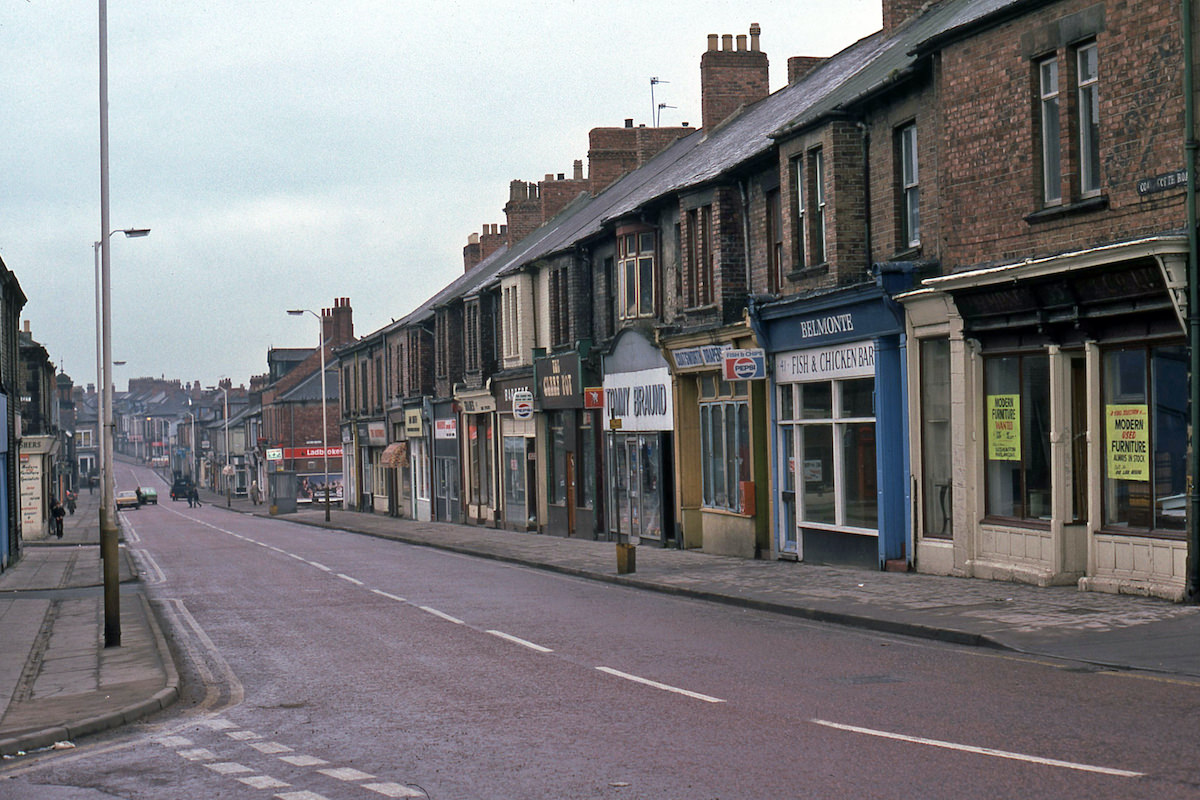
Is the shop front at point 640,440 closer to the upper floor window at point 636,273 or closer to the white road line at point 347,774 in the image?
the upper floor window at point 636,273

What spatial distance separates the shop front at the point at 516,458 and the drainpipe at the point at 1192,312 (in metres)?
26.2

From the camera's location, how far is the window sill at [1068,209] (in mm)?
16453

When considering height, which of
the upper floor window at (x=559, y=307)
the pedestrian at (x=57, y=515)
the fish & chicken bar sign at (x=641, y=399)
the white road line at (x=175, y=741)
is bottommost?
the pedestrian at (x=57, y=515)

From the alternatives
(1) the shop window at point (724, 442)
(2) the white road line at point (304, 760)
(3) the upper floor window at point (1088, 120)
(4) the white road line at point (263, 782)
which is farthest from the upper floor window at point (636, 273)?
(4) the white road line at point (263, 782)

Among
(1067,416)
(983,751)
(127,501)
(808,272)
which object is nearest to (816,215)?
(808,272)

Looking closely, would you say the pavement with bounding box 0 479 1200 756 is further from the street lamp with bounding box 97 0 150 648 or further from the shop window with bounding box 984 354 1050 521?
the shop window with bounding box 984 354 1050 521

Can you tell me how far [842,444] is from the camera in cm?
2352

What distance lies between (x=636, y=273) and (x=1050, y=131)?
635 inches

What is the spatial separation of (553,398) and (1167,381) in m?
24.3

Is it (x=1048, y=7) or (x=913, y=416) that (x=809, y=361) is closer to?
(x=913, y=416)

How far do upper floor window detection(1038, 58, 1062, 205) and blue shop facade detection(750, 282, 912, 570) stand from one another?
3.64 m

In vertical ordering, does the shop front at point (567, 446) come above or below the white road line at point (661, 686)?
above

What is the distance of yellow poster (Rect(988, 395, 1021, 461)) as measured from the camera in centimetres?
1872

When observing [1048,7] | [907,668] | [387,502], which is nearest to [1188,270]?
[1048,7]
